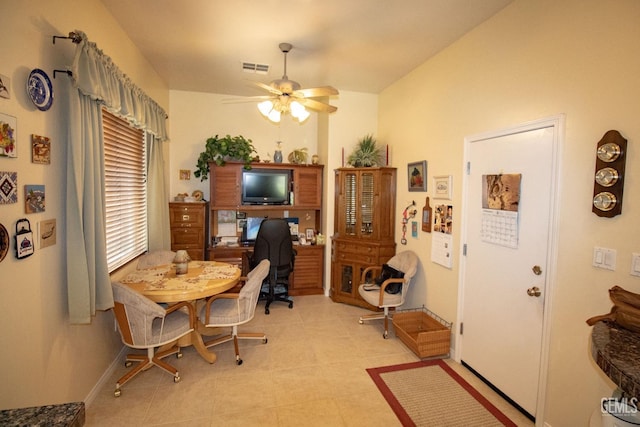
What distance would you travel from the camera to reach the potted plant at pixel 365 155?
420 centimetres

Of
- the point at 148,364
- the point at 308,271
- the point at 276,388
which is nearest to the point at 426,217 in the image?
the point at 308,271

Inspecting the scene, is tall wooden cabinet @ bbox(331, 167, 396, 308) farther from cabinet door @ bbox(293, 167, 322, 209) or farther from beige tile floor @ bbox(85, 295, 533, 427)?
beige tile floor @ bbox(85, 295, 533, 427)

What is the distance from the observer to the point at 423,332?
3109 mm

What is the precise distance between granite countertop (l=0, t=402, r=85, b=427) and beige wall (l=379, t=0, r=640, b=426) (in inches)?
99.4

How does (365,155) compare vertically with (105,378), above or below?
above

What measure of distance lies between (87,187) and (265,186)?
8.73 feet

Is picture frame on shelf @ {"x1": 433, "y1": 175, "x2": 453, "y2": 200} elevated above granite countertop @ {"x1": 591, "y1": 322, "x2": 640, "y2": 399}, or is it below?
above

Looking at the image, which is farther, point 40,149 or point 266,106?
point 266,106

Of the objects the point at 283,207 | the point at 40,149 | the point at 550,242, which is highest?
the point at 40,149

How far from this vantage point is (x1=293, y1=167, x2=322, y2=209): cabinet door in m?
4.65

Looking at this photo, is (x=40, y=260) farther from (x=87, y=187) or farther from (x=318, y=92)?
(x=318, y=92)

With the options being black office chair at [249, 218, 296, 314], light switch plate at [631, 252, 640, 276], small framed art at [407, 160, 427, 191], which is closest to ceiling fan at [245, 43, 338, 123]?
small framed art at [407, 160, 427, 191]

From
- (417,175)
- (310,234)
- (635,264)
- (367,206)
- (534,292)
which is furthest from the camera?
(310,234)

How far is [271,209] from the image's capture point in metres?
4.70
